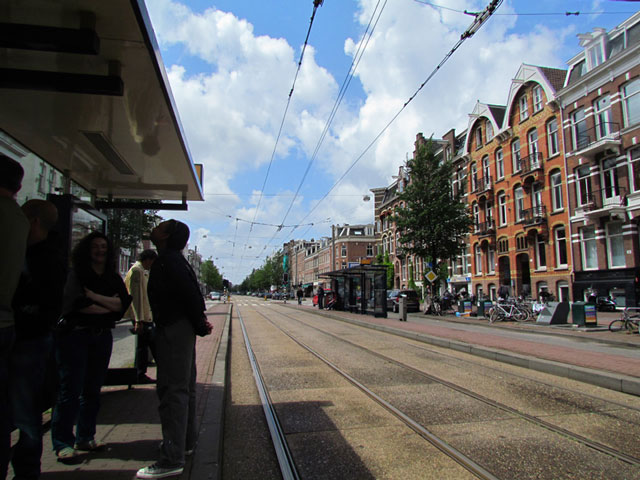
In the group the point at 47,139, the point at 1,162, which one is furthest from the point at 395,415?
the point at 47,139

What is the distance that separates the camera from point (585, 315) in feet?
46.1

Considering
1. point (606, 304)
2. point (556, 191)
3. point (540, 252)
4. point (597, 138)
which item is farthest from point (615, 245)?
point (597, 138)

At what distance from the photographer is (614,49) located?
76.2 feet

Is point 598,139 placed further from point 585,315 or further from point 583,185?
point 585,315

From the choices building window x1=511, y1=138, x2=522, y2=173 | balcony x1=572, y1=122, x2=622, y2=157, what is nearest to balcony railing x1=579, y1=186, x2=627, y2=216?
balcony x1=572, y1=122, x2=622, y2=157

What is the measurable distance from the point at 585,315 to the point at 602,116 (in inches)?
603

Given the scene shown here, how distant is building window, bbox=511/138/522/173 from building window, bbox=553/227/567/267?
5.97 meters

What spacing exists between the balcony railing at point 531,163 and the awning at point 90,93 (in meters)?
28.3

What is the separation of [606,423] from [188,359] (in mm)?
4259

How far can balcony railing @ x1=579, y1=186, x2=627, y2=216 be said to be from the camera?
22.0 meters

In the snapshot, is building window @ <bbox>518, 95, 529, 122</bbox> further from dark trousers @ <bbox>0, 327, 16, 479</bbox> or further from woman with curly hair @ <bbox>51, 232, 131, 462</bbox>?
dark trousers @ <bbox>0, 327, 16, 479</bbox>

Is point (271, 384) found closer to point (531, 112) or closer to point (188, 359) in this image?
point (188, 359)

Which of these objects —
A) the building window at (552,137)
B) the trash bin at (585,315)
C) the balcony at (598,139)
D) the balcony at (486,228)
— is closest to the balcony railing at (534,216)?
the balcony at (486,228)

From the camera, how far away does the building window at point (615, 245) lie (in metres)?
22.4
